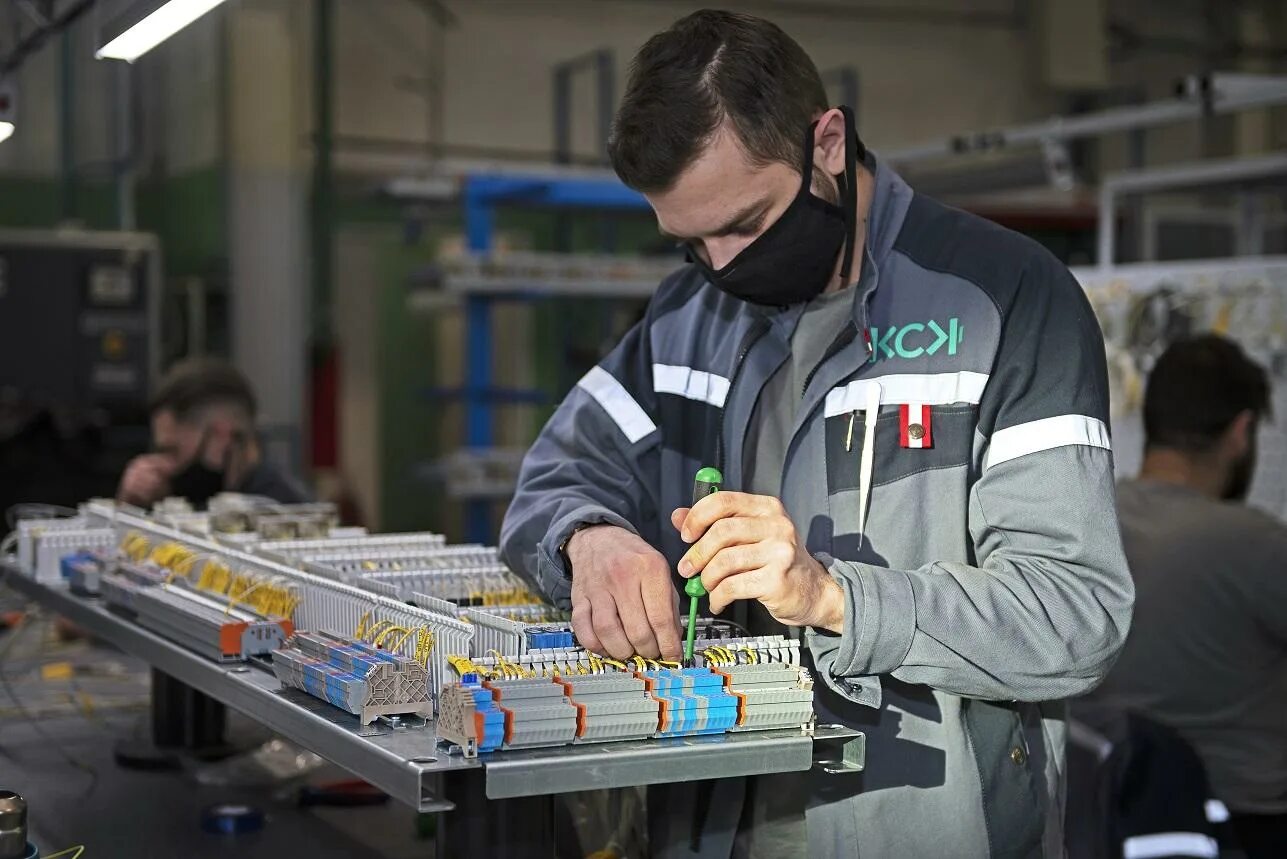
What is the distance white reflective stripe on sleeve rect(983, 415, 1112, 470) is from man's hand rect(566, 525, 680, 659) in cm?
41

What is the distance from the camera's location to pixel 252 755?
268 cm

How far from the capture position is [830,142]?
178cm

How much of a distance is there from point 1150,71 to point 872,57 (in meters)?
2.36

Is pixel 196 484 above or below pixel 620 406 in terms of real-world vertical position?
below

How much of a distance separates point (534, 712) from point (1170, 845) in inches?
79.7

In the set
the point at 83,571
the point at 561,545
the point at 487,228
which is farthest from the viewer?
the point at 487,228

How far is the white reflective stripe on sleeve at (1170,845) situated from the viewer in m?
2.92

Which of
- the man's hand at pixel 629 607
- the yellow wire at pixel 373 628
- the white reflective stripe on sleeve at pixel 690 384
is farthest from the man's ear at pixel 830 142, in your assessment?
the yellow wire at pixel 373 628

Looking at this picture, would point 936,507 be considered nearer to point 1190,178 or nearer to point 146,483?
point 146,483

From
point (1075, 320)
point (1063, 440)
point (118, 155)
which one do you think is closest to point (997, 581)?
point (1063, 440)

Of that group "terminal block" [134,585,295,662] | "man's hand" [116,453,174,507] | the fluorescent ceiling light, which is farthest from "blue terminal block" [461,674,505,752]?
"man's hand" [116,453,174,507]

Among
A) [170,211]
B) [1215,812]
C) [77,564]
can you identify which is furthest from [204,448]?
[170,211]

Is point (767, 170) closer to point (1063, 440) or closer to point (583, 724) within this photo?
point (1063, 440)

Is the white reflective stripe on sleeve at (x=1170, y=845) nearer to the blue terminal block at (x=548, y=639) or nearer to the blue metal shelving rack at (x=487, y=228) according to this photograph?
the blue terminal block at (x=548, y=639)
